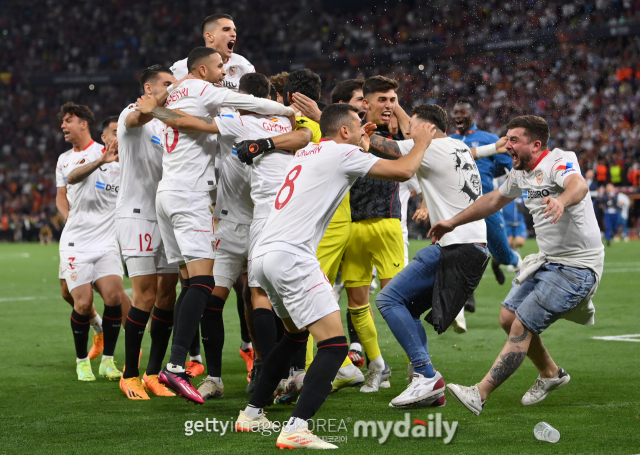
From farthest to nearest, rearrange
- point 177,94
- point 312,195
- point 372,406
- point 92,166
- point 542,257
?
point 92,166 < point 177,94 < point 372,406 < point 542,257 < point 312,195

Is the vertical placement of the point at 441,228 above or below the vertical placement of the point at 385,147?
below

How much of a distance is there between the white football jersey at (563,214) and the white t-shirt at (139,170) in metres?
2.85

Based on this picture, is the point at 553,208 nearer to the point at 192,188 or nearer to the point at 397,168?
the point at 397,168

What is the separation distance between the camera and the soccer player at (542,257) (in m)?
4.83

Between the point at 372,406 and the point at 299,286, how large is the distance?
4.82 feet

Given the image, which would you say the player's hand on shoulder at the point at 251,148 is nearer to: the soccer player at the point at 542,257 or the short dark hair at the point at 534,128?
the soccer player at the point at 542,257

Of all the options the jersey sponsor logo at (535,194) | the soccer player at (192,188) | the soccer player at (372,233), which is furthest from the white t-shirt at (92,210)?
the jersey sponsor logo at (535,194)

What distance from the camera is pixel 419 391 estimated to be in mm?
5094

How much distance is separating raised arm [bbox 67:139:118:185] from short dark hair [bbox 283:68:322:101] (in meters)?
1.52

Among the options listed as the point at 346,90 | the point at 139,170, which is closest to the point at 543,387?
the point at 346,90

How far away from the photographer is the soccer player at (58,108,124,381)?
6754 millimetres

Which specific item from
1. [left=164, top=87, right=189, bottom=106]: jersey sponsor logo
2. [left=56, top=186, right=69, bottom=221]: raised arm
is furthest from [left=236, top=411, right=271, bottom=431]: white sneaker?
[left=56, top=186, right=69, bottom=221]: raised arm

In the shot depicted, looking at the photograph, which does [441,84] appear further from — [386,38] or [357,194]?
[357,194]

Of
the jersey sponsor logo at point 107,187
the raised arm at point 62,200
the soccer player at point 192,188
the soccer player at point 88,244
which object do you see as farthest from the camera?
the raised arm at point 62,200
